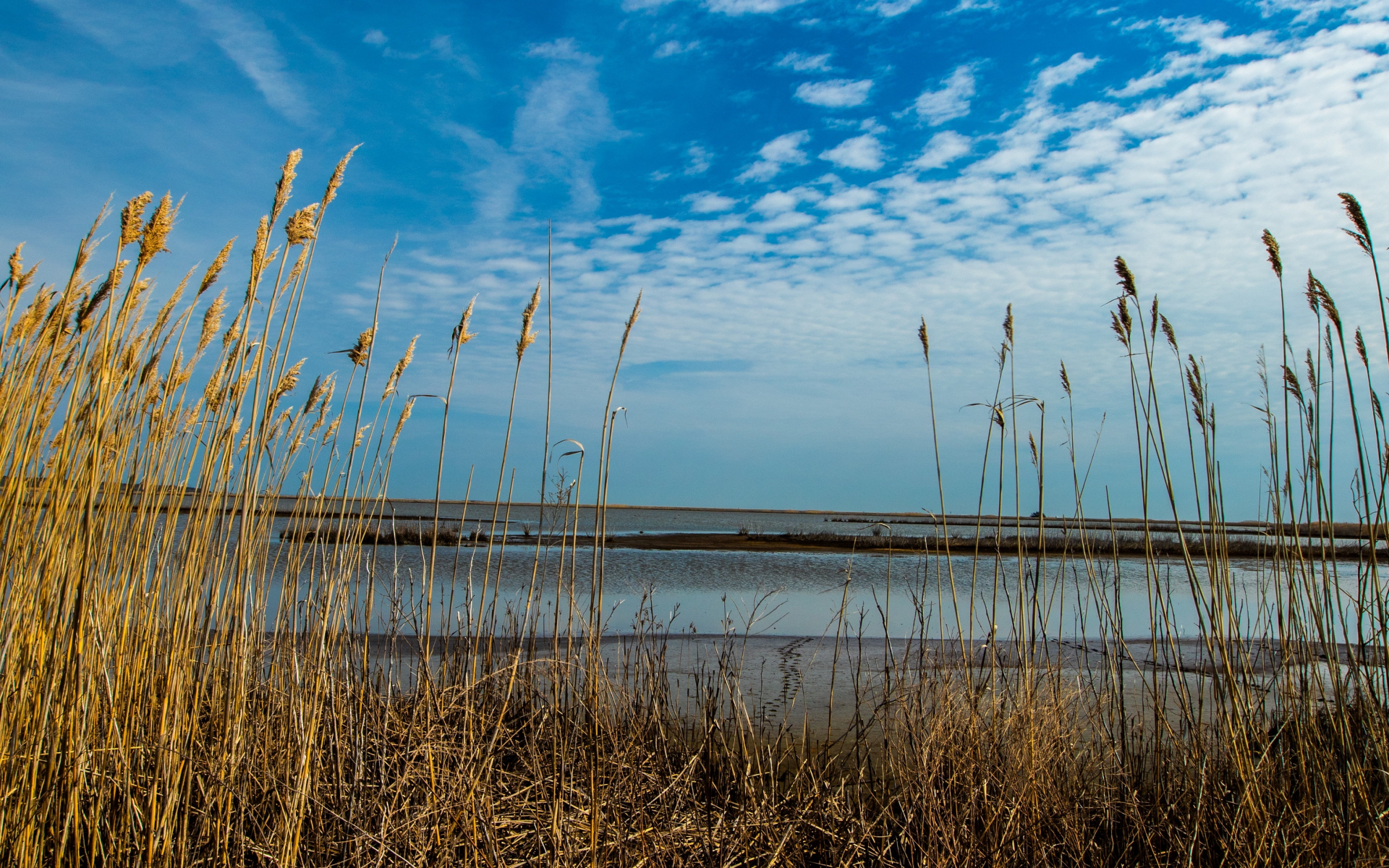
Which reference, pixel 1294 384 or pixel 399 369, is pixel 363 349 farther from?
pixel 1294 384

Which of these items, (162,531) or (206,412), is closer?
(206,412)

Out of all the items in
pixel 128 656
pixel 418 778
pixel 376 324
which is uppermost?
pixel 376 324

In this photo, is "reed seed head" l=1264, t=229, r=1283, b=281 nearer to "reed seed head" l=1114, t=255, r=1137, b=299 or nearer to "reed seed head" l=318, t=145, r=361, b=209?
"reed seed head" l=1114, t=255, r=1137, b=299

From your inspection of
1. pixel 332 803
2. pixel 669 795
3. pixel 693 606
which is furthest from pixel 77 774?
pixel 693 606

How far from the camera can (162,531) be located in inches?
100

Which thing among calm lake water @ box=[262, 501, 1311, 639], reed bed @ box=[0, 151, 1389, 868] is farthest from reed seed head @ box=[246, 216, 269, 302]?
calm lake water @ box=[262, 501, 1311, 639]

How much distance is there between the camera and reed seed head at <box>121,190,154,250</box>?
1785mm

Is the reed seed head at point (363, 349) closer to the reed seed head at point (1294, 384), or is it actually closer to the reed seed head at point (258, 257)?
the reed seed head at point (258, 257)

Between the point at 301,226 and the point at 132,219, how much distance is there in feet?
1.15

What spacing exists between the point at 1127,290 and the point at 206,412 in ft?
9.72

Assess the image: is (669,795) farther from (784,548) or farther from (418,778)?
(784,548)

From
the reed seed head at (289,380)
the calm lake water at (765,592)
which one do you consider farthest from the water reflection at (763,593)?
the reed seed head at (289,380)

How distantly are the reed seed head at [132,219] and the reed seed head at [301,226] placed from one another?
12.0 inches

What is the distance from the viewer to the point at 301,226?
188 centimetres
